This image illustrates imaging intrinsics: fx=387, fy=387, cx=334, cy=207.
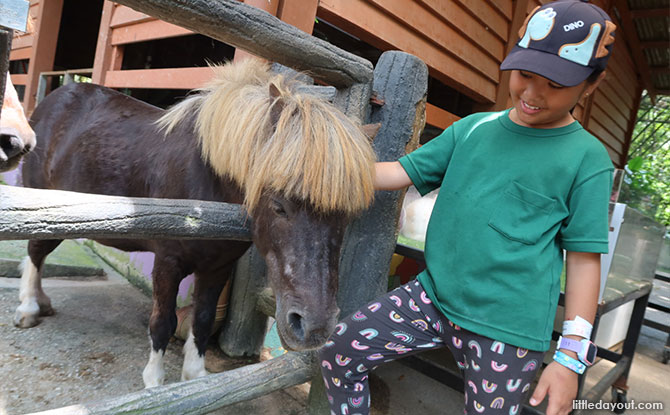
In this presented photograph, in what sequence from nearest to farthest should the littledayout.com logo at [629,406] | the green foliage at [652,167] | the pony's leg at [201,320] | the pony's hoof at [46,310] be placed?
the pony's leg at [201,320]
the pony's hoof at [46,310]
the littledayout.com logo at [629,406]
the green foliage at [652,167]

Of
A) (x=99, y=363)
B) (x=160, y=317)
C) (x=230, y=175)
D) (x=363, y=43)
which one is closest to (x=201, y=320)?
(x=160, y=317)

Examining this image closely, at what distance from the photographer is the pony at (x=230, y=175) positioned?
4.30ft

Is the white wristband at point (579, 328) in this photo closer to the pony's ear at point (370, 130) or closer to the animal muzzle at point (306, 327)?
the animal muzzle at point (306, 327)

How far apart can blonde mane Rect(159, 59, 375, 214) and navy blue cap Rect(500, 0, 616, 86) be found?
0.58 meters

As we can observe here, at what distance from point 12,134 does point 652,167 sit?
17.1 metres

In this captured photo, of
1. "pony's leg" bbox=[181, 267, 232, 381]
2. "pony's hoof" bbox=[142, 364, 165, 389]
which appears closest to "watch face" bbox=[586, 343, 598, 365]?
"pony's leg" bbox=[181, 267, 232, 381]

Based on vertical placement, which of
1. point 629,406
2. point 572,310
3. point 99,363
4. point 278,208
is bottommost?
point 629,406

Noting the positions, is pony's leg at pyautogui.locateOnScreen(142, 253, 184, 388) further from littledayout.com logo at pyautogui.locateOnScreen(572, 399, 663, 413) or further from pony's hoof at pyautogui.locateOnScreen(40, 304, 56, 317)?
littledayout.com logo at pyautogui.locateOnScreen(572, 399, 663, 413)

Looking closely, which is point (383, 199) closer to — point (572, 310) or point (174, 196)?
point (572, 310)

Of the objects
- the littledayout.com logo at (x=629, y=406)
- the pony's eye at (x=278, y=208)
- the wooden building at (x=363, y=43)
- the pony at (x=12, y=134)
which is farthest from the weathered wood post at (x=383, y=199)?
the littledayout.com logo at (x=629, y=406)

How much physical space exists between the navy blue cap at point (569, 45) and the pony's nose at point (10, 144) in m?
1.49

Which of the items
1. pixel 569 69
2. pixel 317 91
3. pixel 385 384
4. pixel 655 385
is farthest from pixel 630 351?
pixel 317 91

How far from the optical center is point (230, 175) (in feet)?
5.09

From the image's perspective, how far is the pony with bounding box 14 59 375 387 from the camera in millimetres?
1312
